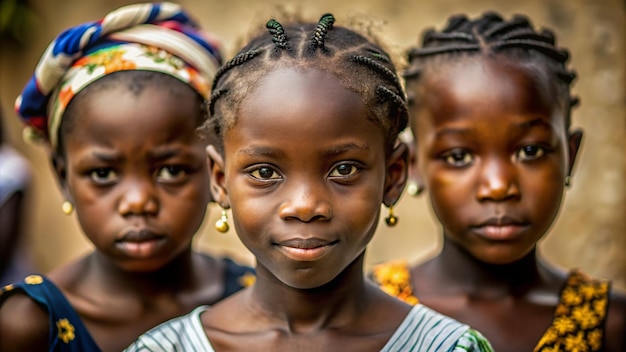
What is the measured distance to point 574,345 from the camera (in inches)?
111

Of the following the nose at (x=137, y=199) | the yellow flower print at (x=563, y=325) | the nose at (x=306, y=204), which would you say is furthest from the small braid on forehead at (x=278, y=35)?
the yellow flower print at (x=563, y=325)

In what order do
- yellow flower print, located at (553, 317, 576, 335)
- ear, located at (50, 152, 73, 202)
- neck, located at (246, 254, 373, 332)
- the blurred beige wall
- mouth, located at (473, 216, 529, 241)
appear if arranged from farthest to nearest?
the blurred beige wall, ear, located at (50, 152, 73, 202), yellow flower print, located at (553, 317, 576, 335), mouth, located at (473, 216, 529, 241), neck, located at (246, 254, 373, 332)

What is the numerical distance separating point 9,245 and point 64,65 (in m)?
1.59

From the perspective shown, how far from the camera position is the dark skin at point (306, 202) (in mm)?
2146

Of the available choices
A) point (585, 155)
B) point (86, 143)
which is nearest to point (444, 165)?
point (86, 143)

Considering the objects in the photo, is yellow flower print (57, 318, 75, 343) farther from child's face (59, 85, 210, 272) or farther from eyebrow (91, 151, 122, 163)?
eyebrow (91, 151, 122, 163)

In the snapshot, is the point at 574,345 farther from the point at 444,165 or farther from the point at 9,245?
the point at 9,245

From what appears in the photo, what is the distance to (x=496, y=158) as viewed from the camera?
2.75m

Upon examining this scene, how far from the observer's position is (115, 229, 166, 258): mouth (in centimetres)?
276

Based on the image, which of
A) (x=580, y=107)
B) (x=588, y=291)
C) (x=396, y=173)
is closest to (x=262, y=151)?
(x=396, y=173)

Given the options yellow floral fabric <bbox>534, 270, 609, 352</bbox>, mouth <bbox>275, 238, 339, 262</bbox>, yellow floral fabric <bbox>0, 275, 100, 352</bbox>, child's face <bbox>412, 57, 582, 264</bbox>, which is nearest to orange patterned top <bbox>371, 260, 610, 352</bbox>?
yellow floral fabric <bbox>534, 270, 609, 352</bbox>

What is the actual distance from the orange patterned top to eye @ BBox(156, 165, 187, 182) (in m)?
0.88

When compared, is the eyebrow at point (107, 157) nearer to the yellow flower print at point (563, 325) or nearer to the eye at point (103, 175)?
the eye at point (103, 175)

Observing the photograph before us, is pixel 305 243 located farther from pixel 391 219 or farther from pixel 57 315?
pixel 57 315
